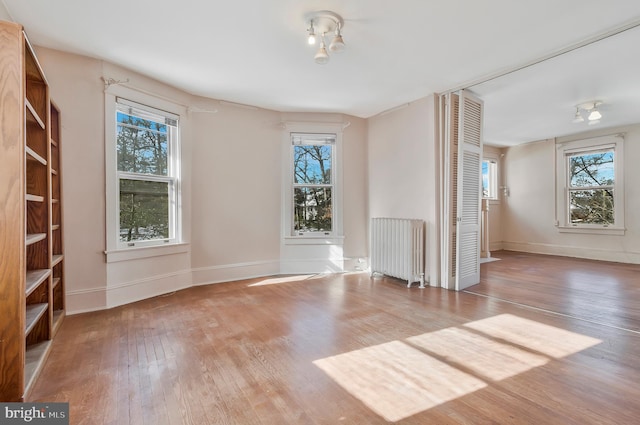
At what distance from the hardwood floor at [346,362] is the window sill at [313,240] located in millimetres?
1362

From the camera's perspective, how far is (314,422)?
1537 mm

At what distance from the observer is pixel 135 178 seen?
356 centimetres

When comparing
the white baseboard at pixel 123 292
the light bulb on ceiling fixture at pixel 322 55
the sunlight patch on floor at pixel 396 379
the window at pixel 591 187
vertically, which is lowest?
the sunlight patch on floor at pixel 396 379

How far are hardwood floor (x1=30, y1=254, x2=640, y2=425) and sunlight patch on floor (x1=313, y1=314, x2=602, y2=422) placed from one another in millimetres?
Answer: 11

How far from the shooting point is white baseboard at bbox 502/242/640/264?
5840mm

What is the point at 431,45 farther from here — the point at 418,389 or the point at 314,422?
the point at 314,422

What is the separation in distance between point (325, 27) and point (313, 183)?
2.65 metres

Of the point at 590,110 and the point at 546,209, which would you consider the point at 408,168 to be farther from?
the point at 546,209

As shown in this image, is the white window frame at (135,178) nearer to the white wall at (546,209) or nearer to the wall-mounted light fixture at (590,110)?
the wall-mounted light fixture at (590,110)

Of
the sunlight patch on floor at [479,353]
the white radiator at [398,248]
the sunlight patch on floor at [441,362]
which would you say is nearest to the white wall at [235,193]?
the white radiator at [398,248]

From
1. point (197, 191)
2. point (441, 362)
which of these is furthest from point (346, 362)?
point (197, 191)

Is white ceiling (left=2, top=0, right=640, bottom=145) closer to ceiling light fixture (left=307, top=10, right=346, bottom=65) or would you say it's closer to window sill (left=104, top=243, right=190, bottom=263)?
ceiling light fixture (left=307, top=10, right=346, bottom=65)

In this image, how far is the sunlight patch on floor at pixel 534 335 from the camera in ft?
7.64

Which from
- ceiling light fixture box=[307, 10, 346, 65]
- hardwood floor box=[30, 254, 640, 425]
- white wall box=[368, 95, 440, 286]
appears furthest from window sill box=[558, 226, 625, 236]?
ceiling light fixture box=[307, 10, 346, 65]
